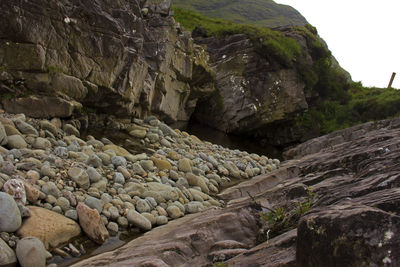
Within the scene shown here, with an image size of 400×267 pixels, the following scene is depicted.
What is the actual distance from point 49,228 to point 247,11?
77912 millimetres

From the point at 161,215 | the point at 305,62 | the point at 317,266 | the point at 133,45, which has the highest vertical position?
the point at 305,62

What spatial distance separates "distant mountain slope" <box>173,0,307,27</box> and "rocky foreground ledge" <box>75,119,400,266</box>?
6455 cm

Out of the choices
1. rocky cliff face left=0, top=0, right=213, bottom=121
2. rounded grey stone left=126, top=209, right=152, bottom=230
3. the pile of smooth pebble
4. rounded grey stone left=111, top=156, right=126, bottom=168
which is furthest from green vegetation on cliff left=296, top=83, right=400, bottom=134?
rounded grey stone left=126, top=209, right=152, bottom=230

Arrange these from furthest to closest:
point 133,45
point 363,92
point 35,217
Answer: point 363,92
point 133,45
point 35,217

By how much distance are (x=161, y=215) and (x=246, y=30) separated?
68.0ft

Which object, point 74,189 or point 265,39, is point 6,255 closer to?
point 74,189

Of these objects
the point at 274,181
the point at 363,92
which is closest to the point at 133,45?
the point at 274,181

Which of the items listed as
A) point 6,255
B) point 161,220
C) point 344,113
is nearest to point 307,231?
point 6,255

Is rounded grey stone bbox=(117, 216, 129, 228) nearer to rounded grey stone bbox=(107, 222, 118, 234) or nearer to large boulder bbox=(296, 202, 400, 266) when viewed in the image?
rounded grey stone bbox=(107, 222, 118, 234)

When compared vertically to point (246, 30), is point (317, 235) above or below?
below

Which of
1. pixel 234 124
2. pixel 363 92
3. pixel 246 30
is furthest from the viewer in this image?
pixel 363 92

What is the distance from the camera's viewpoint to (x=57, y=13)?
31.8 feet

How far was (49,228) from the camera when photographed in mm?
4781

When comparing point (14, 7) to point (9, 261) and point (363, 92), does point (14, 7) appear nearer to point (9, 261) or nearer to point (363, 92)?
point (9, 261)
